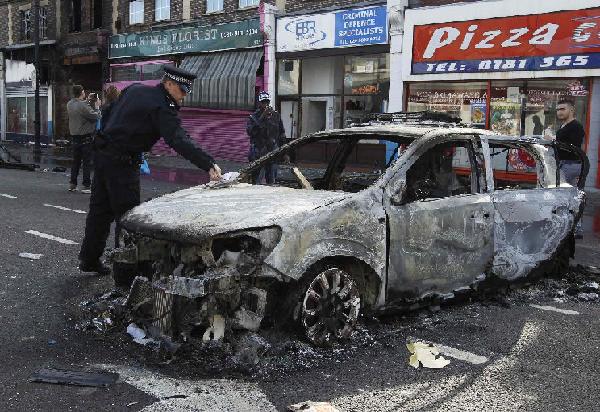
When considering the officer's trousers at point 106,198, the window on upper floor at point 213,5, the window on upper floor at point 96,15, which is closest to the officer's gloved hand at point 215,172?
the officer's trousers at point 106,198

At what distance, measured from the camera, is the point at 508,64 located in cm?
1409

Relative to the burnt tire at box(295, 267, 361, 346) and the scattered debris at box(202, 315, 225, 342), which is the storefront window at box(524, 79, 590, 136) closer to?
the burnt tire at box(295, 267, 361, 346)

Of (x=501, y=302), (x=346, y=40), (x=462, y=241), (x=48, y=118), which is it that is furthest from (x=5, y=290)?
(x=48, y=118)

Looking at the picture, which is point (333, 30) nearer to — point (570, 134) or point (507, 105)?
point (507, 105)

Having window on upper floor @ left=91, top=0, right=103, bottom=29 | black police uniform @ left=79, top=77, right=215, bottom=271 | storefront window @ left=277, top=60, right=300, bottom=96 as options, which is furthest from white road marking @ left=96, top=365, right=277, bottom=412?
window on upper floor @ left=91, top=0, right=103, bottom=29

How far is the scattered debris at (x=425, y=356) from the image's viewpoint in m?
3.95

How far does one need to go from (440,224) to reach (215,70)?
56.1ft

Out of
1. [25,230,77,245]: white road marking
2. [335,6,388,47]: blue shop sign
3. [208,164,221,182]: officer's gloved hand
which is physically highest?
[335,6,388,47]: blue shop sign

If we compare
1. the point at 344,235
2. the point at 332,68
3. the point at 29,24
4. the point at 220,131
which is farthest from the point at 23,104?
the point at 344,235

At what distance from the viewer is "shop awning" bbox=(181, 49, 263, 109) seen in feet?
63.9

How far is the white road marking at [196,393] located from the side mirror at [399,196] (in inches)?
64.4

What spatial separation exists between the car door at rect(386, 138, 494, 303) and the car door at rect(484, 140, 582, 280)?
0.17 meters

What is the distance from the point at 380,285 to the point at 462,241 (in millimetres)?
880

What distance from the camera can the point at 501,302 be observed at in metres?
5.35
